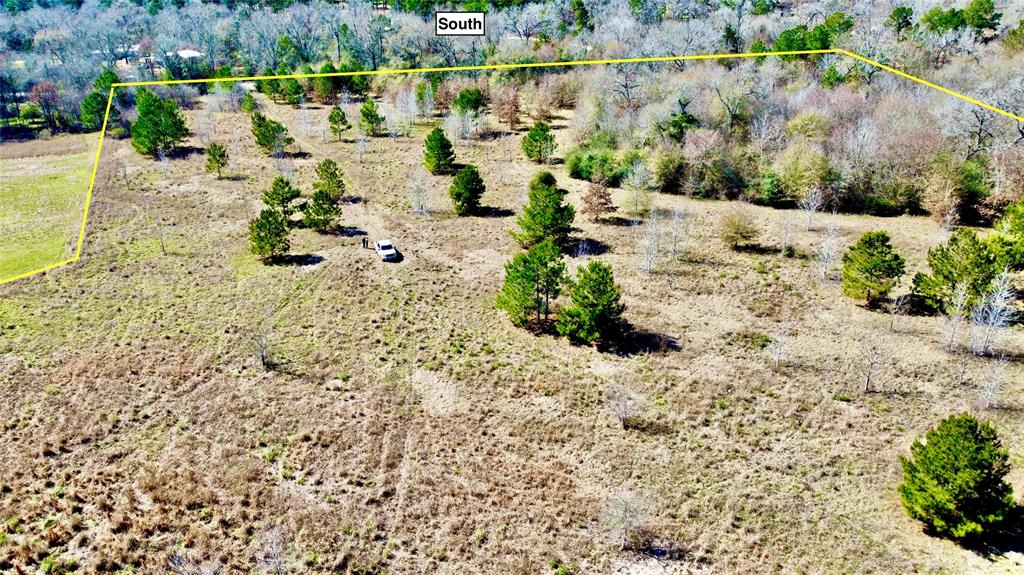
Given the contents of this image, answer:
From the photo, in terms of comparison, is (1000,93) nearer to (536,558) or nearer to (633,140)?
(633,140)

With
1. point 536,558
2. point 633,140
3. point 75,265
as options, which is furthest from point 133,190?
point 536,558

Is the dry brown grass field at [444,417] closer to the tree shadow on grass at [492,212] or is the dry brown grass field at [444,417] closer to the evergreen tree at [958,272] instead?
the evergreen tree at [958,272]

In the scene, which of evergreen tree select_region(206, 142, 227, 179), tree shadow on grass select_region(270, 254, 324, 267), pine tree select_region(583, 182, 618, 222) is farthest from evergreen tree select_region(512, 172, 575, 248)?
evergreen tree select_region(206, 142, 227, 179)

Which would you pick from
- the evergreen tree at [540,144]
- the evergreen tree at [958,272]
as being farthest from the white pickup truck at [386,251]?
the evergreen tree at [958,272]

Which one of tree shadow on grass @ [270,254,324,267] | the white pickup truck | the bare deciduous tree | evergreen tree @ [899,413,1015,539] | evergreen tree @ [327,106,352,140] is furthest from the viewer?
evergreen tree @ [327,106,352,140]

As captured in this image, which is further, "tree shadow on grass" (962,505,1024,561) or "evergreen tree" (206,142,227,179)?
"evergreen tree" (206,142,227,179)

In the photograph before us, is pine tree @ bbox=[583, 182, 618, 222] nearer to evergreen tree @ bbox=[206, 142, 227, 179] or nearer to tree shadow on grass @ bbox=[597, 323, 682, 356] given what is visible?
tree shadow on grass @ bbox=[597, 323, 682, 356]

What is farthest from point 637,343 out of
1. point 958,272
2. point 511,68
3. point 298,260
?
point 511,68
